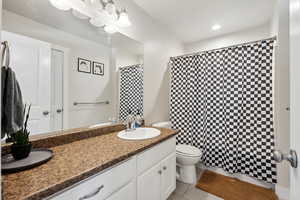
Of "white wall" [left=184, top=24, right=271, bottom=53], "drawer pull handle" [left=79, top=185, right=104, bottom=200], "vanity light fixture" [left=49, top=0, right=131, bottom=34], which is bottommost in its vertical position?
"drawer pull handle" [left=79, top=185, right=104, bottom=200]

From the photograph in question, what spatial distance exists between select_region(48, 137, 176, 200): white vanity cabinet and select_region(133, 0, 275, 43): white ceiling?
1739 mm

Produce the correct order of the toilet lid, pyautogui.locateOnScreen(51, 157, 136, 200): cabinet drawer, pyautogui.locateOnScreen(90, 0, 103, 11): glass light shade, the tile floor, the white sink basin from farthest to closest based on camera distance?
the toilet lid
the tile floor
the white sink basin
pyautogui.locateOnScreen(90, 0, 103, 11): glass light shade
pyautogui.locateOnScreen(51, 157, 136, 200): cabinet drawer

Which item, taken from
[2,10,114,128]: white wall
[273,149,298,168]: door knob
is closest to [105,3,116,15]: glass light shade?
[2,10,114,128]: white wall

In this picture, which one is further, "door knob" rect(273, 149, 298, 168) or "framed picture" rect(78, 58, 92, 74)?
"framed picture" rect(78, 58, 92, 74)

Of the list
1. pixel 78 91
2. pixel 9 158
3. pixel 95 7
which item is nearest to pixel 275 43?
pixel 95 7

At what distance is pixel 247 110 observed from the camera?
182 centimetres

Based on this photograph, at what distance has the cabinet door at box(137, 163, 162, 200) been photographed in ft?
3.63

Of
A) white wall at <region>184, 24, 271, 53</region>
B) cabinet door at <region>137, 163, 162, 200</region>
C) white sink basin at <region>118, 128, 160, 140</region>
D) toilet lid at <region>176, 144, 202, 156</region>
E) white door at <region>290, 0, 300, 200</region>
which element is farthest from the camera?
white wall at <region>184, 24, 271, 53</region>

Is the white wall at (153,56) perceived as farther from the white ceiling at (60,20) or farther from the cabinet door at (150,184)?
the cabinet door at (150,184)

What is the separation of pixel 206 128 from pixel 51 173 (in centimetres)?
195

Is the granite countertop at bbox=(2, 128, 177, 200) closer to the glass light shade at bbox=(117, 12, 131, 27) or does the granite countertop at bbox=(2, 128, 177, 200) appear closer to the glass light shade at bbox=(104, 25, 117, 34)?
the glass light shade at bbox=(104, 25, 117, 34)

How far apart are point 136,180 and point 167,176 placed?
0.52 m

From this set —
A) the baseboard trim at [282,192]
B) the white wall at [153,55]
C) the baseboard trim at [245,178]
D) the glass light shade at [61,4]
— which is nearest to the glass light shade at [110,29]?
the white wall at [153,55]

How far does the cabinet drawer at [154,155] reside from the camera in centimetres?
→ 111
